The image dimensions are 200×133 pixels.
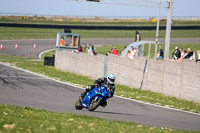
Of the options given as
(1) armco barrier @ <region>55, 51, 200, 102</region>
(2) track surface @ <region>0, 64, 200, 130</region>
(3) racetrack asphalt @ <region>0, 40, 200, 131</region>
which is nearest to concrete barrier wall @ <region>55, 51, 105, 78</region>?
(1) armco barrier @ <region>55, 51, 200, 102</region>

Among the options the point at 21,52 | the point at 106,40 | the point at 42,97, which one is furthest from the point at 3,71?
the point at 106,40

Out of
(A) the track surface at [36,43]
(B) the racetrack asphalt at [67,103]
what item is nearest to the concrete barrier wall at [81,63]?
(B) the racetrack asphalt at [67,103]

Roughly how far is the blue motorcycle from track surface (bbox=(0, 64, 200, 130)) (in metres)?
0.28

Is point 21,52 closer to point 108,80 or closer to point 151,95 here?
point 151,95

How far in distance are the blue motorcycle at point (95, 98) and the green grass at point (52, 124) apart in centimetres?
214

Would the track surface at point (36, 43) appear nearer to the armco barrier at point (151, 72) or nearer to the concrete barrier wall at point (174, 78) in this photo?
the armco barrier at point (151, 72)

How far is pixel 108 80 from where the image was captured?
13.6 metres

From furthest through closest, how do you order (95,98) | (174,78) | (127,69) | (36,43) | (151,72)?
(36,43) < (127,69) < (151,72) < (174,78) < (95,98)

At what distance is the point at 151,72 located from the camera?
23531 mm

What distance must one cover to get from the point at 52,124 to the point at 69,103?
781cm

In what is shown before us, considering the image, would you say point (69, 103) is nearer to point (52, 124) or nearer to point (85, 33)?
point (52, 124)

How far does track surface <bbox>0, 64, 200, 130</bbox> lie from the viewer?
14.0 meters

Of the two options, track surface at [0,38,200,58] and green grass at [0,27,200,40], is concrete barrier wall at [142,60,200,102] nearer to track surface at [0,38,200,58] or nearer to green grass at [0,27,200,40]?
track surface at [0,38,200,58]

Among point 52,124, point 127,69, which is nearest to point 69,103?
point 52,124
